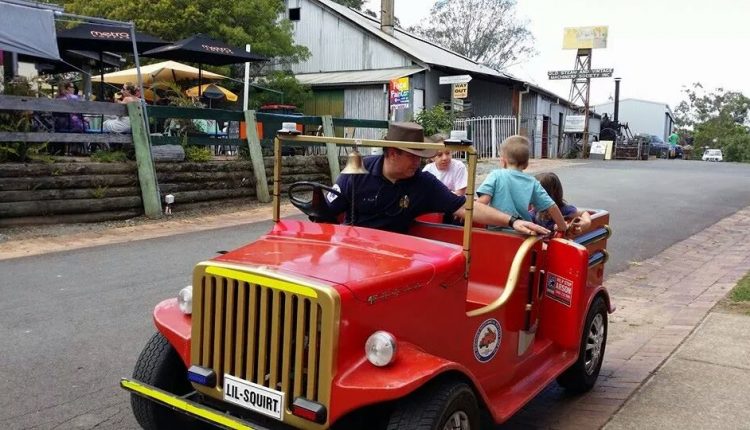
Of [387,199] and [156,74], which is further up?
[156,74]

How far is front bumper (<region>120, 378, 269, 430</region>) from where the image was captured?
2596mm

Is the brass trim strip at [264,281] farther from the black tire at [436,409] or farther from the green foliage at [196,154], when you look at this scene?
the green foliage at [196,154]

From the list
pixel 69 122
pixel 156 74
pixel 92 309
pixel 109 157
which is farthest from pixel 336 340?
pixel 156 74

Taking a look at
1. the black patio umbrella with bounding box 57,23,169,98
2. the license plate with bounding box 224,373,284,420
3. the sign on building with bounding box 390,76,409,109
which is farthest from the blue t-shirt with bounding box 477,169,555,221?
the sign on building with bounding box 390,76,409,109

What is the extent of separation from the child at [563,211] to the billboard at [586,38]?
123ft

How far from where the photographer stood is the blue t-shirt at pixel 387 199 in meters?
3.70

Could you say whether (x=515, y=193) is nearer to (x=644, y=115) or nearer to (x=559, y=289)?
(x=559, y=289)

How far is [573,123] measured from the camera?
112 feet

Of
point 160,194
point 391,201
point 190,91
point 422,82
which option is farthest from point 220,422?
point 422,82

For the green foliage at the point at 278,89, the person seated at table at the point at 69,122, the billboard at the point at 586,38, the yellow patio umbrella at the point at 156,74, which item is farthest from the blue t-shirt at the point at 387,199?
the billboard at the point at 586,38

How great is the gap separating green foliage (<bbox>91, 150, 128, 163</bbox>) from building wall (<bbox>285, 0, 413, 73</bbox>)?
15538mm

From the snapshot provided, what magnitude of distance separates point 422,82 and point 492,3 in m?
31.3

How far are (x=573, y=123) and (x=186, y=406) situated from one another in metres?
33.6

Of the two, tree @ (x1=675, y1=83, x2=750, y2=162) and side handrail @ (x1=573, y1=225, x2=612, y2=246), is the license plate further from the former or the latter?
tree @ (x1=675, y1=83, x2=750, y2=162)
